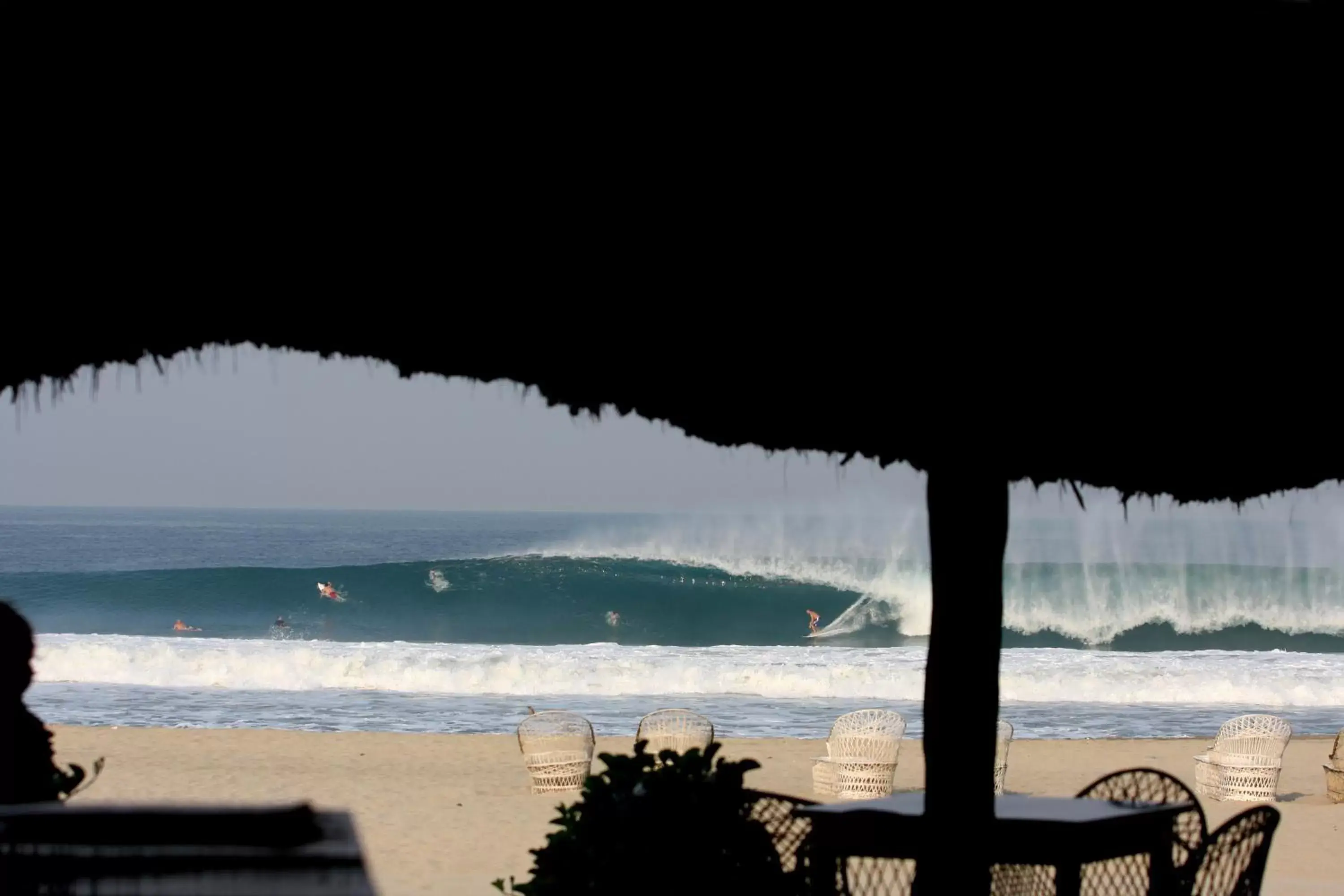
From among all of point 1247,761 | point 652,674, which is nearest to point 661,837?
point 1247,761

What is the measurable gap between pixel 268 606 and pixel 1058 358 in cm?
4413

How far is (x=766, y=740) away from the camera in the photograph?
664 inches

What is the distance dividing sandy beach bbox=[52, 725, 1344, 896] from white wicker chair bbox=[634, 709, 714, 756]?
81cm

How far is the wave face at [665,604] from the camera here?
41.2 metres

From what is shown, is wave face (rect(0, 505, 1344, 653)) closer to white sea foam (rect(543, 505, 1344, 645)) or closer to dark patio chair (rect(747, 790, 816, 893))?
white sea foam (rect(543, 505, 1344, 645))

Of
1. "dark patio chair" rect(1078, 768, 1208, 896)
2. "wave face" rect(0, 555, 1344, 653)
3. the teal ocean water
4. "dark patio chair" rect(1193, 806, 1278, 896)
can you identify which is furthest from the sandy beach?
"wave face" rect(0, 555, 1344, 653)

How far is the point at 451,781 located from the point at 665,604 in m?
31.6

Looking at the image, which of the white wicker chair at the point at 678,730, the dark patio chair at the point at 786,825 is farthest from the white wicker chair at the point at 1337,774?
the dark patio chair at the point at 786,825

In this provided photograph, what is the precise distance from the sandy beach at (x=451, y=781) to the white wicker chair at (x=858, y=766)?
2.89ft

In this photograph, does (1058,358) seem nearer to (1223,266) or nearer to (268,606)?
(1223,266)

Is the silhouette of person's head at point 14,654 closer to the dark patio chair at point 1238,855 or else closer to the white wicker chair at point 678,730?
the dark patio chair at point 1238,855

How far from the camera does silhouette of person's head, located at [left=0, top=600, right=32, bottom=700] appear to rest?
3004 mm

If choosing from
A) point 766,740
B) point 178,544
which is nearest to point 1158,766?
point 766,740

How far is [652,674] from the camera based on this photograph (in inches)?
1013
